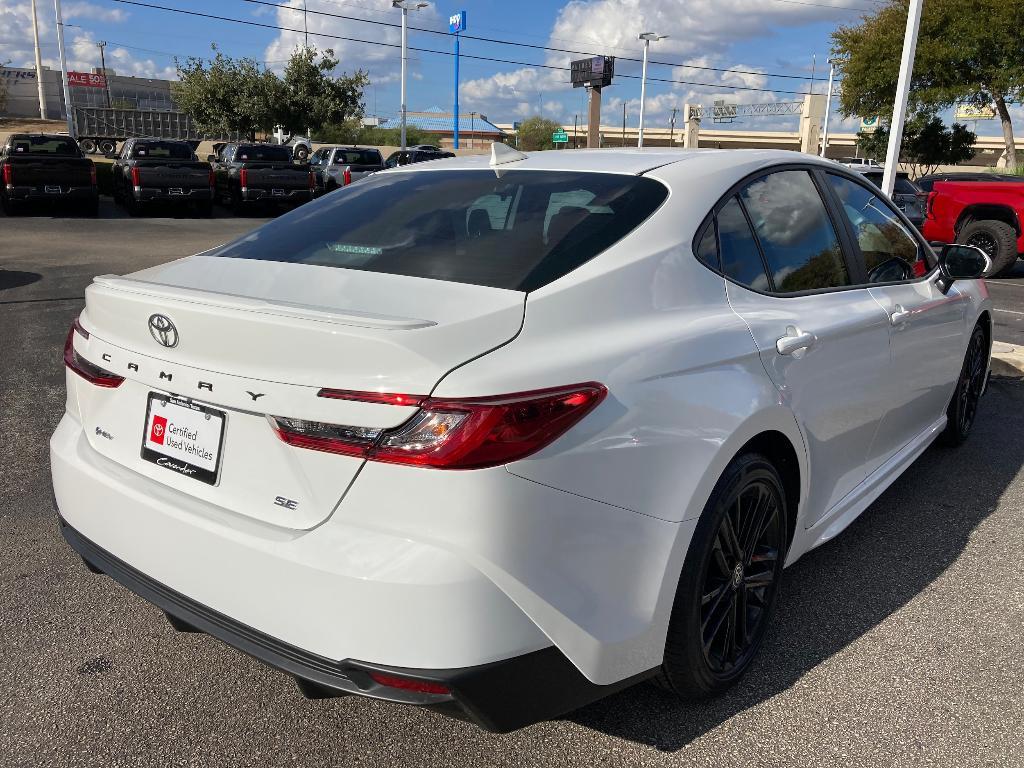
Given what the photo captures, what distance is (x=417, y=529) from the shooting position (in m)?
1.79

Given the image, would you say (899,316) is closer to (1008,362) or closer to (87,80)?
(1008,362)

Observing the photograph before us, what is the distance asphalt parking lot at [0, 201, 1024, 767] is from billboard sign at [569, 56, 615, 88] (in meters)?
39.9

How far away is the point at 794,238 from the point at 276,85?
4114 cm

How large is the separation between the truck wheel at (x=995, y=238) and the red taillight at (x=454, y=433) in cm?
1181

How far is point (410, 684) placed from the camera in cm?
182

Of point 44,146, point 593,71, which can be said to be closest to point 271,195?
point 44,146

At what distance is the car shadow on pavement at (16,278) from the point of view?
32.7 feet

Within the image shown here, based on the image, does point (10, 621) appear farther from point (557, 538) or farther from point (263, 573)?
point (557, 538)

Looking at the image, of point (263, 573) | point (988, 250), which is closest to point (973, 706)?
point (263, 573)

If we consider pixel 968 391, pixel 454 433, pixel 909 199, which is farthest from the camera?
pixel 909 199

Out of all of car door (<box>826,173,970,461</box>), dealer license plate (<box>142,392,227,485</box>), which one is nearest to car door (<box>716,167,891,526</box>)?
car door (<box>826,173,970,461</box>)

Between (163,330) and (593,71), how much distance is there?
146ft

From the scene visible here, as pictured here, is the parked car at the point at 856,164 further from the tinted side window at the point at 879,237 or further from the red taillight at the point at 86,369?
the red taillight at the point at 86,369

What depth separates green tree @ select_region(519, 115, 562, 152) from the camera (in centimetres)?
9594
